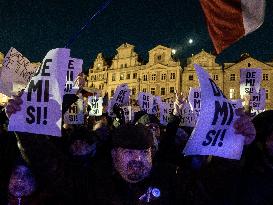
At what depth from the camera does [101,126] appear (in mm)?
6898

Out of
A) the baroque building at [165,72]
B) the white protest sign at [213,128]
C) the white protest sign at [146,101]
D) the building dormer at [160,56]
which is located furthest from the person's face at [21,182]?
the building dormer at [160,56]

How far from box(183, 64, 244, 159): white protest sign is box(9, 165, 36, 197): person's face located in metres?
1.46

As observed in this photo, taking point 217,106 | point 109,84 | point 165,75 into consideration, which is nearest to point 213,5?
point 217,106

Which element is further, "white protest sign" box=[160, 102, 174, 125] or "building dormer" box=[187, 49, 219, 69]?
"building dormer" box=[187, 49, 219, 69]

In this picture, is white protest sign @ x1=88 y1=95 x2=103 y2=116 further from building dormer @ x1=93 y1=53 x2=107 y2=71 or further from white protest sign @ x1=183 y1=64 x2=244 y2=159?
building dormer @ x1=93 y1=53 x2=107 y2=71

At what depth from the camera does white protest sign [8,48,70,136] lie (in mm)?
3604

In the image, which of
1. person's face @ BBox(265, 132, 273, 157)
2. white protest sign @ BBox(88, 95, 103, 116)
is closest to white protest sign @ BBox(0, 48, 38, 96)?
person's face @ BBox(265, 132, 273, 157)

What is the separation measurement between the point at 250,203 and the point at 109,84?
217 ft

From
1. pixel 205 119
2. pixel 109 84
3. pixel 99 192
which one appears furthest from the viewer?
pixel 109 84

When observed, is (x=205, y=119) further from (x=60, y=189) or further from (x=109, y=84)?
(x=109, y=84)

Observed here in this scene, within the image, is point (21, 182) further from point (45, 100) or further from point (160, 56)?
point (160, 56)

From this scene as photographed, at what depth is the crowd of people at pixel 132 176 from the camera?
3.54 m

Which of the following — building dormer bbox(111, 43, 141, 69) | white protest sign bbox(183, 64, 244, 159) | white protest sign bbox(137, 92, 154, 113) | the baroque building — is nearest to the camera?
white protest sign bbox(183, 64, 244, 159)

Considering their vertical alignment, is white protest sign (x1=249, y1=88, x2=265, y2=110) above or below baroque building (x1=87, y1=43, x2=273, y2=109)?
below
